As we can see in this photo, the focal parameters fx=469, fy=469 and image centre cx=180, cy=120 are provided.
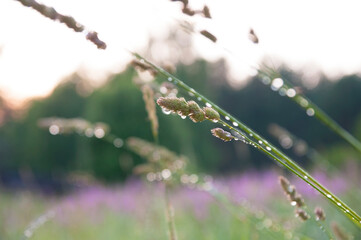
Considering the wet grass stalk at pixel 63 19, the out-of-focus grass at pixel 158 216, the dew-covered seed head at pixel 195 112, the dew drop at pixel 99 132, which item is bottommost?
the out-of-focus grass at pixel 158 216

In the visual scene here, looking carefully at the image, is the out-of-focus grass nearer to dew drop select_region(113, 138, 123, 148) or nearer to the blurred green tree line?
Answer: dew drop select_region(113, 138, 123, 148)

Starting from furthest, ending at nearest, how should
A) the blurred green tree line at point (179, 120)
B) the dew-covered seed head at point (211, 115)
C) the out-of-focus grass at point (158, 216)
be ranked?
the blurred green tree line at point (179, 120)
the out-of-focus grass at point (158, 216)
the dew-covered seed head at point (211, 115)

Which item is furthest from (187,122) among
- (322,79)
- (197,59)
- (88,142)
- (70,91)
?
(322,79)

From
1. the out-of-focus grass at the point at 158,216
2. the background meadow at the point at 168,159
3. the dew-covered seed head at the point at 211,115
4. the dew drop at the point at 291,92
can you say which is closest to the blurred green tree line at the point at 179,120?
the background meadow at the point at 168,159

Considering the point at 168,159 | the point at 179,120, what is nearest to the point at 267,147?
the point at 168,159

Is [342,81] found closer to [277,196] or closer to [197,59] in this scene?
[197,59]

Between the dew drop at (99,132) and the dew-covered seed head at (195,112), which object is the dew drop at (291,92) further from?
the dew drop at (99,132)

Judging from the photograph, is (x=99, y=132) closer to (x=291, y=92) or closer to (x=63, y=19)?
(x=291, y=92)
